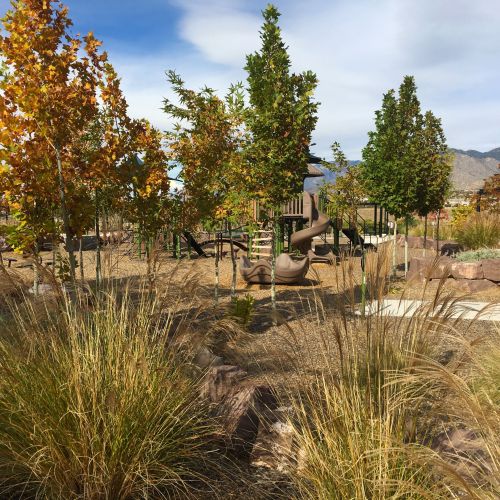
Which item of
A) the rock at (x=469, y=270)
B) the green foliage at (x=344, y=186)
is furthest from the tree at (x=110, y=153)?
the green foliage at (x=344, y=186)

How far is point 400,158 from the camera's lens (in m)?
12.9

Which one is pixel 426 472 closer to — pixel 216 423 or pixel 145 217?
pixel 216 423

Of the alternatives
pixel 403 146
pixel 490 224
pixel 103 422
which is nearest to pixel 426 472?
pixel 103 422

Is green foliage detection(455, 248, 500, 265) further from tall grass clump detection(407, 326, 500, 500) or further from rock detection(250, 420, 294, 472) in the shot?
rock detection(250, 420, 294, 472)

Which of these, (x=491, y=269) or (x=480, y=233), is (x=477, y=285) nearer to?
(x=491, y=269)

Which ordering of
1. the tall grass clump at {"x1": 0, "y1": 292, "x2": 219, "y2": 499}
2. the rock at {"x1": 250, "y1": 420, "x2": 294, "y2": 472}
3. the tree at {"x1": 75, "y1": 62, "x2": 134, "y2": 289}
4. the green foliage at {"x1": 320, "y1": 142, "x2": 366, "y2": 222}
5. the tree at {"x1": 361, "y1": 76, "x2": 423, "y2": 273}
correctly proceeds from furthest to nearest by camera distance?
the green foliage at {"x1": 320, "y1": 142, "x2": 366, "y2": 222}, the tree at {"x1": 361, "y1": 76, "x2": 423, "y2": 273}, the tree at {"x1": 75, "y1": 62, "x2": 134, "y2": 289}, the rock at {"x1": 250, "y1": 420, "x2": 294, "y2": 472}, the tall grass clump at {"x1": 0, "y1": 292, "x2": 219, "y2": 499}

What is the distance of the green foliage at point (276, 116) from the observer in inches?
302

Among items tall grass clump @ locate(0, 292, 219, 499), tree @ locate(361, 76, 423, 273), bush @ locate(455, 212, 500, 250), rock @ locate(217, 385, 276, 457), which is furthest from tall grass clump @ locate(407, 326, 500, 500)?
bush @ locate(455, 212, 500, 250)

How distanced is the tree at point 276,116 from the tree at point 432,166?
5.45m

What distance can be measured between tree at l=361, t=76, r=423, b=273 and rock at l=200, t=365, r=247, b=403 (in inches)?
365

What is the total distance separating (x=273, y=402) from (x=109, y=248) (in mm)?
1480

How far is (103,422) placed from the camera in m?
2.39

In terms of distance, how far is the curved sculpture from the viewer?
10469 millimetres

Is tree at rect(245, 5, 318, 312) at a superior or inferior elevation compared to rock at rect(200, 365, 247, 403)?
superior
